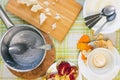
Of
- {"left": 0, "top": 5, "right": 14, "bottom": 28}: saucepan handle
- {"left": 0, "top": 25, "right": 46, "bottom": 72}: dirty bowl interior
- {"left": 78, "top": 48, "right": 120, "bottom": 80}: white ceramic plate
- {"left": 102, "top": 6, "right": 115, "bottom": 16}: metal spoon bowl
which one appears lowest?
{"left": 78, "top": 48, "right": 120, "bottom": 80}: white ceramic plate

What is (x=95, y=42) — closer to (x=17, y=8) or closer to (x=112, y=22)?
(x=112, y=22)

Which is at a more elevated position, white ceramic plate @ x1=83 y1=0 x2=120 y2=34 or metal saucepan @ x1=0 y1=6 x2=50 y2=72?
white ceramic plate @ x1=83 y1=0 x2=120 y2=34

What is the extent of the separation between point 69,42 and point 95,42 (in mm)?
70

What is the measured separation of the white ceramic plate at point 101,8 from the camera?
0.96 meters

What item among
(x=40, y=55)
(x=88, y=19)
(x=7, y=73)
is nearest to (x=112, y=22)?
(x=88, y=19)

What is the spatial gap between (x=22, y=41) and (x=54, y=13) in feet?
0.36

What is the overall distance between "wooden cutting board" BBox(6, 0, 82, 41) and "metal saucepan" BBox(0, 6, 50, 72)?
0.10 feet

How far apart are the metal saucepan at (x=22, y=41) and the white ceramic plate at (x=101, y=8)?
135 mm

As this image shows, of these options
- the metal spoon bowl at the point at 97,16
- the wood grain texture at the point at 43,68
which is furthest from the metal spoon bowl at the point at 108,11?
the wood grain texture at the point at 43,68

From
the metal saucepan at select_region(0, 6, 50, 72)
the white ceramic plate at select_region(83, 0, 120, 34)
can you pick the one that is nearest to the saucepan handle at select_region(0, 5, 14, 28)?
the metal saucepan at select_region(0, 6, 50, 72)

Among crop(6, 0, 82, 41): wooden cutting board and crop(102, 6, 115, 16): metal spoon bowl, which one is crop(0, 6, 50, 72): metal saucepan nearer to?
crop(6, 0, 82, 41): wooden cutting board

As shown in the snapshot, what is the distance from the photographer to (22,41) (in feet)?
3.28

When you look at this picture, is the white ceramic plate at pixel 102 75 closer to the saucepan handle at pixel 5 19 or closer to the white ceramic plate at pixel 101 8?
the white ceramic plate at pixel 101 8

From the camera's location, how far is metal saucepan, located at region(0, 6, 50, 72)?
96 centimetres
